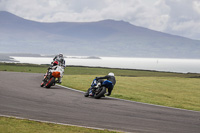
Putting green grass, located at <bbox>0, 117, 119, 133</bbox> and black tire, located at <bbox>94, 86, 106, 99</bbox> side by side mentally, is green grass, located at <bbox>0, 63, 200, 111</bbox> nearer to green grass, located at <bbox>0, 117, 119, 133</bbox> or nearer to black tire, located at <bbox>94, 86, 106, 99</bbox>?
black tire, located at <bbox>94, 86, 106, 99</bbox>

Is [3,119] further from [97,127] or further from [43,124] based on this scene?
[97,127]

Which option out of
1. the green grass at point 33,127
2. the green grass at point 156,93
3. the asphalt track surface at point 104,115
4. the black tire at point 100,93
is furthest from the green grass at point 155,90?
the green grass at point 33,127

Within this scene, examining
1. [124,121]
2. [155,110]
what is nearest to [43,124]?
[124,121]

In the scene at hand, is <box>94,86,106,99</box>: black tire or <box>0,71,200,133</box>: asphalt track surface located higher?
<box>94,86,106,99</box>: black tire

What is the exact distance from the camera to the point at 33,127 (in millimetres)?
9344

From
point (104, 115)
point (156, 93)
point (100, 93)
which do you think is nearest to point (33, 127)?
point (104, 115)

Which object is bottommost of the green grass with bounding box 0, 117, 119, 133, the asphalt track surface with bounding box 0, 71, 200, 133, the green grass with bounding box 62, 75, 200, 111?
the green grass with bounding box 0, 117, 119, 133

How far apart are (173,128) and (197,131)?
Answer: 2.34ft

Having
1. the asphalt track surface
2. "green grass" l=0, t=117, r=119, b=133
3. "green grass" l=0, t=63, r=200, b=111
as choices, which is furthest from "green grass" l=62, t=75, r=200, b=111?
"green grass" l=0, t=117, r=119, b=133

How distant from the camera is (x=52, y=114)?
37.3ft

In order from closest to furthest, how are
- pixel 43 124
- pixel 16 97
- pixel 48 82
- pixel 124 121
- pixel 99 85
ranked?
pixel 43 124, pixel 124 121, pixel 16 97, pixel 99 85, pixel 48 82

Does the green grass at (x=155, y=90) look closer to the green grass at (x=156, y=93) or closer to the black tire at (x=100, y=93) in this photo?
the green grass at (x=156, y=93)

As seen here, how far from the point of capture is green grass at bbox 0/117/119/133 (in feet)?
29.2

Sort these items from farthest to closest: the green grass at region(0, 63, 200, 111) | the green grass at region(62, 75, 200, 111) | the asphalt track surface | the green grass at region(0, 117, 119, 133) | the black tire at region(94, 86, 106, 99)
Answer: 1. the green grass at region(0, 63, 200, 111)
2. the green grass at region(62, 75, 200, 111)
3. the black tire at region(94, 86, 106, 99)
4. the asphalt track surface
5. the green grass at region(0, 117, 119, 133)
